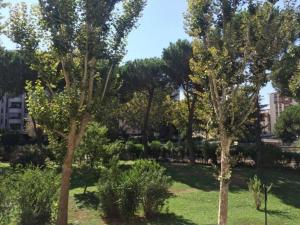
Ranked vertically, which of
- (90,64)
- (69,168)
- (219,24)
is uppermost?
(219,24)

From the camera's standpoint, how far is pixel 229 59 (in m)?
9.50

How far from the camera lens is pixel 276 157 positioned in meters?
27.4

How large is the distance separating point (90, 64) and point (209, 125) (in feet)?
9.97

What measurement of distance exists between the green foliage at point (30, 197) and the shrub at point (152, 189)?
2.59 metres

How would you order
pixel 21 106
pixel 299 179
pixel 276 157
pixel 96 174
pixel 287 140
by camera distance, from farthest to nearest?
pixel 21 106 → pixel 287 140 → pixel 276 157 → pixel 299 179 → pixel 96 174

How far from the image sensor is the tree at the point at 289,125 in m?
67.9

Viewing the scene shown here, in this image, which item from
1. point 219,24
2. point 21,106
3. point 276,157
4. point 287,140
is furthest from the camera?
point 21,106

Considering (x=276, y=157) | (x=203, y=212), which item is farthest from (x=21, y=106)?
(x=203, y=212)

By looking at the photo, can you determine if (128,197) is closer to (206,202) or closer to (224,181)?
(224,181)

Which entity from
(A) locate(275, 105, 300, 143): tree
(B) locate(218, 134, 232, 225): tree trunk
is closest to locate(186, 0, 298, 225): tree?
(B) locate(218, 134, 232, 225): tree trunk

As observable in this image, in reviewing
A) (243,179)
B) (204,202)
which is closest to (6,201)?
(204,202)

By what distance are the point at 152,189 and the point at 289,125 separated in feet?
200

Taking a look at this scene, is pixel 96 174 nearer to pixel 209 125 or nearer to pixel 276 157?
pixel 209 125

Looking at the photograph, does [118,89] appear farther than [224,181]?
Yes
